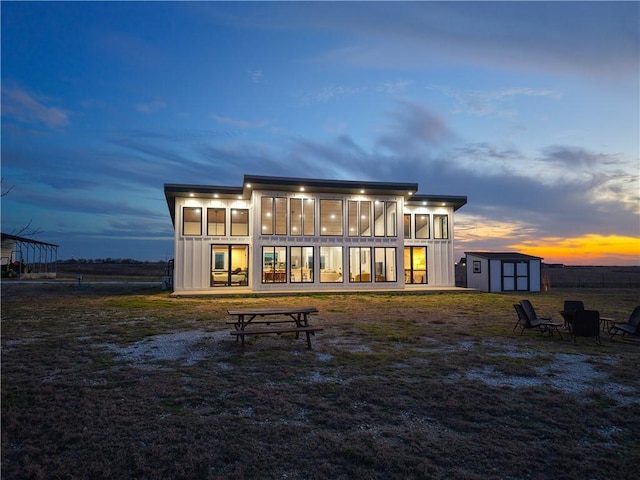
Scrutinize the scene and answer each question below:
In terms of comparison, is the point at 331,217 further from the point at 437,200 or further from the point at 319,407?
the point at 319,407

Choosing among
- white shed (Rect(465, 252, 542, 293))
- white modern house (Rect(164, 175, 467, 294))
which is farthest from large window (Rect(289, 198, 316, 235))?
white shed (Rect(465, 252, 542, 293))

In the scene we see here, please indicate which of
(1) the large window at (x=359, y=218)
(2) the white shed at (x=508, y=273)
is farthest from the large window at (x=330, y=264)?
(2) the white shed at (x=508, y=273)

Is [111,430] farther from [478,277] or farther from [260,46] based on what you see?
[478,277]

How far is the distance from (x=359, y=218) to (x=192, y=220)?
30.4ft

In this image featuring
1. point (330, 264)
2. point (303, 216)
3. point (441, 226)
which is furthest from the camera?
point (441, 226)

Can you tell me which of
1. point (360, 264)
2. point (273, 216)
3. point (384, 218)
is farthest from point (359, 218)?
point (273, 216)

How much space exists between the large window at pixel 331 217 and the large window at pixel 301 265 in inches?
60.1

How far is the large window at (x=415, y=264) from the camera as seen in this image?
74.0ft

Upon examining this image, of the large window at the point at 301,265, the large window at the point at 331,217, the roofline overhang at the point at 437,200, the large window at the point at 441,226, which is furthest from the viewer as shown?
the large window at the point at 441,226

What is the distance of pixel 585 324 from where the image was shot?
8.12 metres

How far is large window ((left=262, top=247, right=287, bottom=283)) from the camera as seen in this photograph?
19.5m

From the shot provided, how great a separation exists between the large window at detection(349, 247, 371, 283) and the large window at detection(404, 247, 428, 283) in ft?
10.3

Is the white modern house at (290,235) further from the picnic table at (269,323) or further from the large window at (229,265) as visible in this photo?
the picnic table at (269,323)

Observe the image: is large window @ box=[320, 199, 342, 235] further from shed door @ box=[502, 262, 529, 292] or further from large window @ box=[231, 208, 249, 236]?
shed door @ box=[502, 262, 529, 292]
